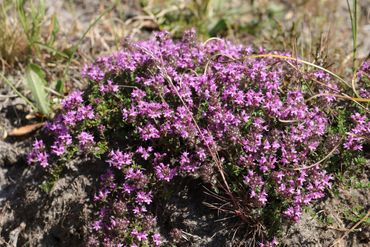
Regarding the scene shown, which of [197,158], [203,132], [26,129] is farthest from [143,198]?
[26,129]

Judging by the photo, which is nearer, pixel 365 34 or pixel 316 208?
pixel 316 208

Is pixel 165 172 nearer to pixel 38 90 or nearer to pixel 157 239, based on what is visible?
pixel 157 239

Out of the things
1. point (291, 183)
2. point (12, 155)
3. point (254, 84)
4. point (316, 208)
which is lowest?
point (12, 155)

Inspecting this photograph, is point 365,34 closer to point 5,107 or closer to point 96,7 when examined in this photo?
point 96,7

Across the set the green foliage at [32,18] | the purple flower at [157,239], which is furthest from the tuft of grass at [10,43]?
the purple flower at [157,239]

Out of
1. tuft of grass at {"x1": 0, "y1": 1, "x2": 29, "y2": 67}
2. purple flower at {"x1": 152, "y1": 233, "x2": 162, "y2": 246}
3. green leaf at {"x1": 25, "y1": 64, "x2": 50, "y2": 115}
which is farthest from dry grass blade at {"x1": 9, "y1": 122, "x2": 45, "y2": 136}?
purple flower at {"x1": 152, "y1": 233, "x2": 162, "y2": 246}

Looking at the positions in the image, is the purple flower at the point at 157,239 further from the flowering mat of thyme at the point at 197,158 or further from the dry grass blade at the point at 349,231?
the dry grass blade at the point at 349,231

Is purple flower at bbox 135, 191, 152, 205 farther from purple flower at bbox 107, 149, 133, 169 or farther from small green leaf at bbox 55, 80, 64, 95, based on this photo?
small green leaf at bbox 55, 80, 64, 95

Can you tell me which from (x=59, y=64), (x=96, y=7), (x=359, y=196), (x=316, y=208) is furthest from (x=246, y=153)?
(x=96, y=7)
